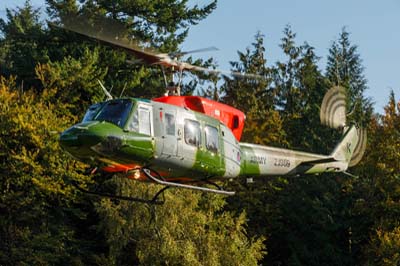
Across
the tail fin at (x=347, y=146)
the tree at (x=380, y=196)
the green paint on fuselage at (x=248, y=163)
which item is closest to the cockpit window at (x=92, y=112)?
the green paint on fuselage at (x=248, y=163)

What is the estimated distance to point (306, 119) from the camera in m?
41.6

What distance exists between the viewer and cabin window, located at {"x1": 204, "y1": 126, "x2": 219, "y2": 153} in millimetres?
15367

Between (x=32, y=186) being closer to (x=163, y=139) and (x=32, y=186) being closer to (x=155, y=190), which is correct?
(x=155, y=190)

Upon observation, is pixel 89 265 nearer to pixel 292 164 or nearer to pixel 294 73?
pixel 292 164

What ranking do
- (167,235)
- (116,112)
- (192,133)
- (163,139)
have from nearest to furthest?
(116,112) < (163,139) < (192,133) < (167,235)

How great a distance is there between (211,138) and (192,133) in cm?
61

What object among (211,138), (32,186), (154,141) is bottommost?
(32,186)

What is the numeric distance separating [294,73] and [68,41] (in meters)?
16.8

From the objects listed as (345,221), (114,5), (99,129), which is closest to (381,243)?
(345,221)

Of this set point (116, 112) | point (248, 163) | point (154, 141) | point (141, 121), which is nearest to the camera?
point (116, 112)

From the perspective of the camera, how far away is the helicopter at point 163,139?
13656 mm

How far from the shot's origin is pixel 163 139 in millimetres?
14516

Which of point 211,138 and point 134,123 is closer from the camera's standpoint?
point 134,123

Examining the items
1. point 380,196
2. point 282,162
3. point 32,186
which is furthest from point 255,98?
point 282,162
